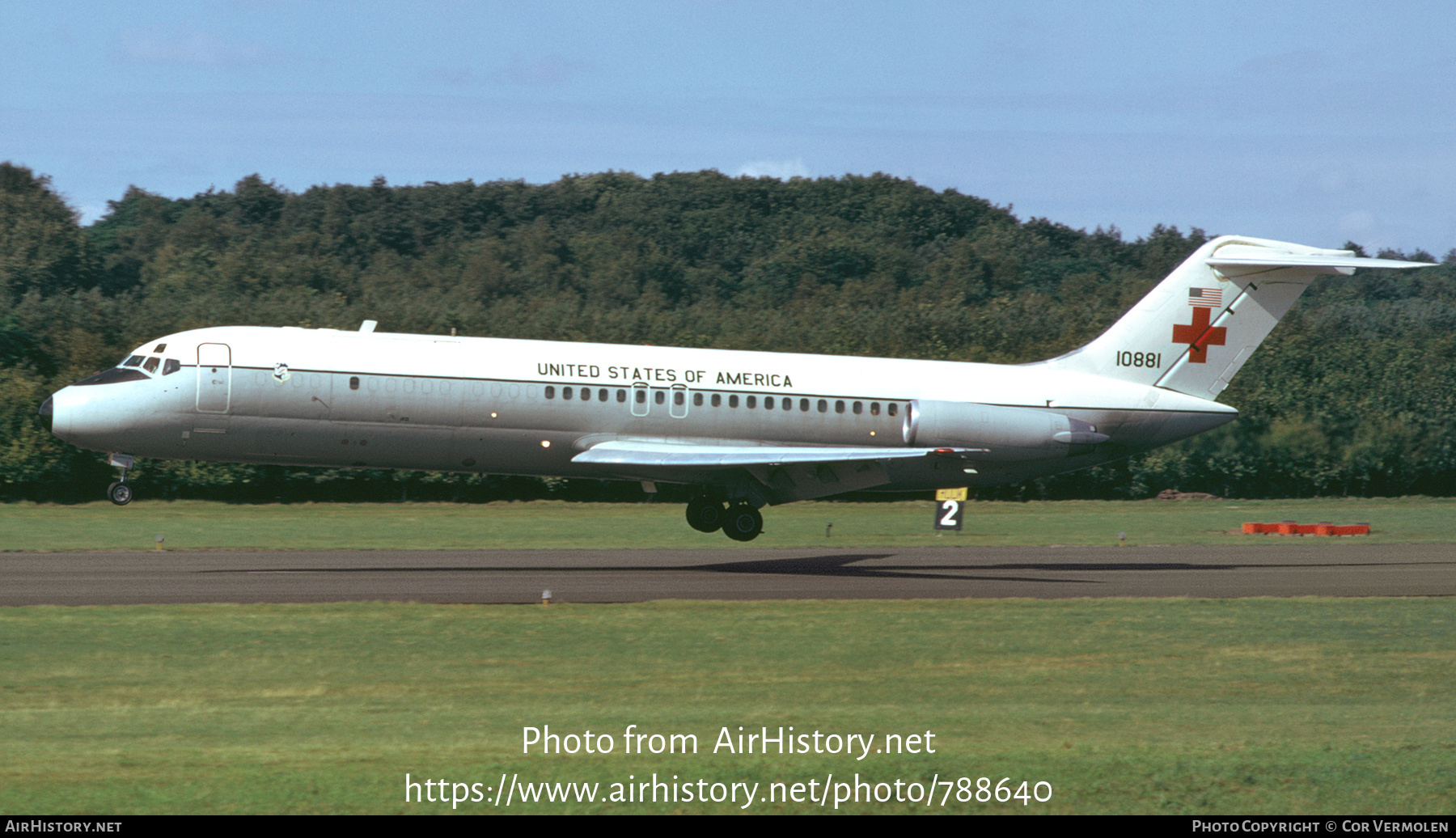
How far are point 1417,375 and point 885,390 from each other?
3854 centimetres

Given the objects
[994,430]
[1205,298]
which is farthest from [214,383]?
[1205,298]

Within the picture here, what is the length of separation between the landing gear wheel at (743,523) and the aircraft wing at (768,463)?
0.74 metres

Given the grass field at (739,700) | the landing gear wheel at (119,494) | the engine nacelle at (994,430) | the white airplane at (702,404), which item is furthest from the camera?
the engine nacelle at (994,430)

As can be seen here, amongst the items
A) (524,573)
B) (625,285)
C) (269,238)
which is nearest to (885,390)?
(524,573)

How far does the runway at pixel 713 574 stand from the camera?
2312 cm

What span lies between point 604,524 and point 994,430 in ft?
40.8

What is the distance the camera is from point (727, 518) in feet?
102

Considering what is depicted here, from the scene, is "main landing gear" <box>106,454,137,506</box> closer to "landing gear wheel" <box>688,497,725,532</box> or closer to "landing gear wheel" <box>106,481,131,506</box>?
"landing gear wheel" <box>106,481,131,506</box>

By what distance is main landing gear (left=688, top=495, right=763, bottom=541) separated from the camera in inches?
1206

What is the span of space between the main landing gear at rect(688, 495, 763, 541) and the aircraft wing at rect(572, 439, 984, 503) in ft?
2.64

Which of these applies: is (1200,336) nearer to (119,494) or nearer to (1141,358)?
(1141,358)

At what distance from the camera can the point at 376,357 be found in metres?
27.5

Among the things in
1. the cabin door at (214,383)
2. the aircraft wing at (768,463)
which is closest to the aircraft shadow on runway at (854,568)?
the aircraft wing at (768,463)

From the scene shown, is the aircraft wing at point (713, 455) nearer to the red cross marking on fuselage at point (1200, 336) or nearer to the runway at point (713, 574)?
the runway at point (713, 574)
